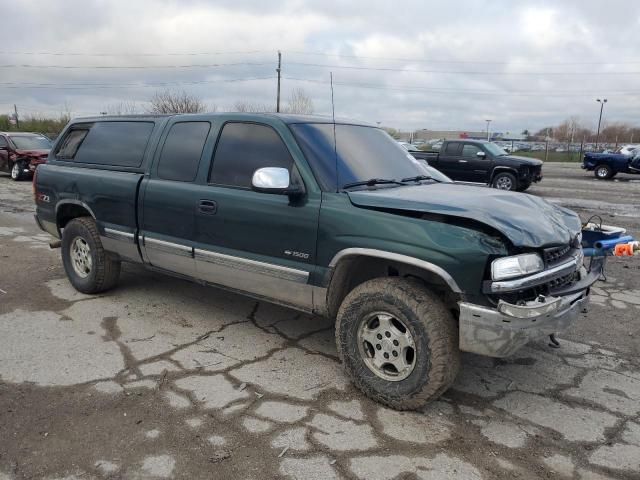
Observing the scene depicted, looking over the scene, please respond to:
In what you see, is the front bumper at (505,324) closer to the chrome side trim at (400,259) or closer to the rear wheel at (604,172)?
the chrome side trim at (400,259)

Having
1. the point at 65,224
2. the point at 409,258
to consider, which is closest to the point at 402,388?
the point at 409,258

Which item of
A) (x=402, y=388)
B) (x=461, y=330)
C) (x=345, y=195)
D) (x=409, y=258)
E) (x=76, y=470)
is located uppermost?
(x=345, y=195)

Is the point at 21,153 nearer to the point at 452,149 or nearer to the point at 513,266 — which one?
the point at 452,149

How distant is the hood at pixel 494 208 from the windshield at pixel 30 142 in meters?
17.6

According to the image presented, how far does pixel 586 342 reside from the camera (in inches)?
175

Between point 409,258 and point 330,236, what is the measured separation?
1.97 feet

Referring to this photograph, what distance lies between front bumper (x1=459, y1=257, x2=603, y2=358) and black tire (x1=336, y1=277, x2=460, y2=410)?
0.14 meters

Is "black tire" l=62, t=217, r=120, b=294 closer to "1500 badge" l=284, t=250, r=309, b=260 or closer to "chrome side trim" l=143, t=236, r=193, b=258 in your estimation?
"chrome side trim" l=143, t=236, r=193, b=258

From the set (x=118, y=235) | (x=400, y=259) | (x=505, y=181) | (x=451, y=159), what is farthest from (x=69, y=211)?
(x=505, y=181)

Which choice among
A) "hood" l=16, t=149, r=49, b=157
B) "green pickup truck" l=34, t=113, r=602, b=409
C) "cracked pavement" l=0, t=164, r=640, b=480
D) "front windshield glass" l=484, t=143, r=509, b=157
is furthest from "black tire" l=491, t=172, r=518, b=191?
"hood" l=16, t=149, r=49, b=157

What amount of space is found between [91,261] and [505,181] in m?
13.9

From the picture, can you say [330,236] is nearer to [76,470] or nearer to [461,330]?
[461,330]

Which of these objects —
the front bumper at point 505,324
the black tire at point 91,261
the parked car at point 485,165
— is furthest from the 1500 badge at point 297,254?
the parked car at point 485,165

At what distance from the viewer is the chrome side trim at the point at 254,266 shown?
12.1 feet
